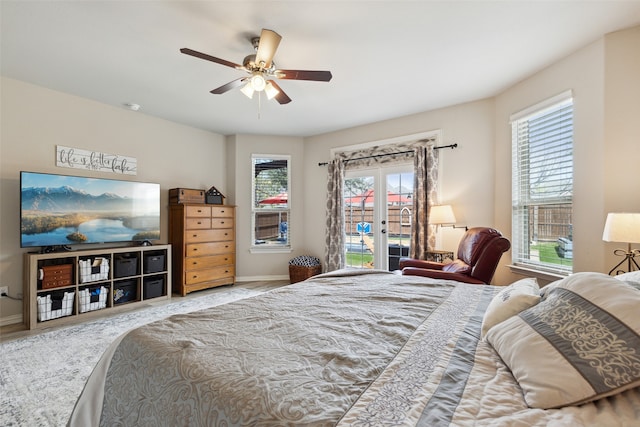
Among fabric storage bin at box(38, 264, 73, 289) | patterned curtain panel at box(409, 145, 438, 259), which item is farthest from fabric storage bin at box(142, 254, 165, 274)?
patterned curtain panel at box(409, 145, 438, 259)

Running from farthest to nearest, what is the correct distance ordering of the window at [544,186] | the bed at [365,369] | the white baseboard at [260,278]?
the white baseboard at [260,278]
the window at [544,186]
the bed at [365,369]

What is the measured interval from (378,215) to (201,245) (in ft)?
9.35

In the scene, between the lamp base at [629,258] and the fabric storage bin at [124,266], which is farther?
the fabric storage bin at [124,266]

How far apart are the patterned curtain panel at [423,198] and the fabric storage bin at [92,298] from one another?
401cm

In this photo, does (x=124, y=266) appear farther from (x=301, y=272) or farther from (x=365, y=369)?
(x=365, y=369)

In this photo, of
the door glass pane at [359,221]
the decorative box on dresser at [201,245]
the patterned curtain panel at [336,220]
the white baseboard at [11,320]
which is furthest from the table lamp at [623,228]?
the white baseboard at [11,320]

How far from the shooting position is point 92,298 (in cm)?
341

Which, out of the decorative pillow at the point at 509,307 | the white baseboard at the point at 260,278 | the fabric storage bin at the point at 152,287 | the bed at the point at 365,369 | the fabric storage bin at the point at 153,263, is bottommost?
the white baseboard at the point at 260,278

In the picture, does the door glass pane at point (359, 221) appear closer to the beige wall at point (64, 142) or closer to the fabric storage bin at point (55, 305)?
the beige wall at point (64, 142)

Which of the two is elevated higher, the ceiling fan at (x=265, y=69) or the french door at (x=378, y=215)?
the ceiling fan at (x=265, y=69)

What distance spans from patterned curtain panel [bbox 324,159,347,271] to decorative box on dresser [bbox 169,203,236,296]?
5.44 ft

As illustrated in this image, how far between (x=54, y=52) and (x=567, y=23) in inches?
175

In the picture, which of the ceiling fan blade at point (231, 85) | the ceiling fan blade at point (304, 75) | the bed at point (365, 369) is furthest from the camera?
the ceiling fan blade at point (231, 85)

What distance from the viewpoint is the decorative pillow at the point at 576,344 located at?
2.31ft
